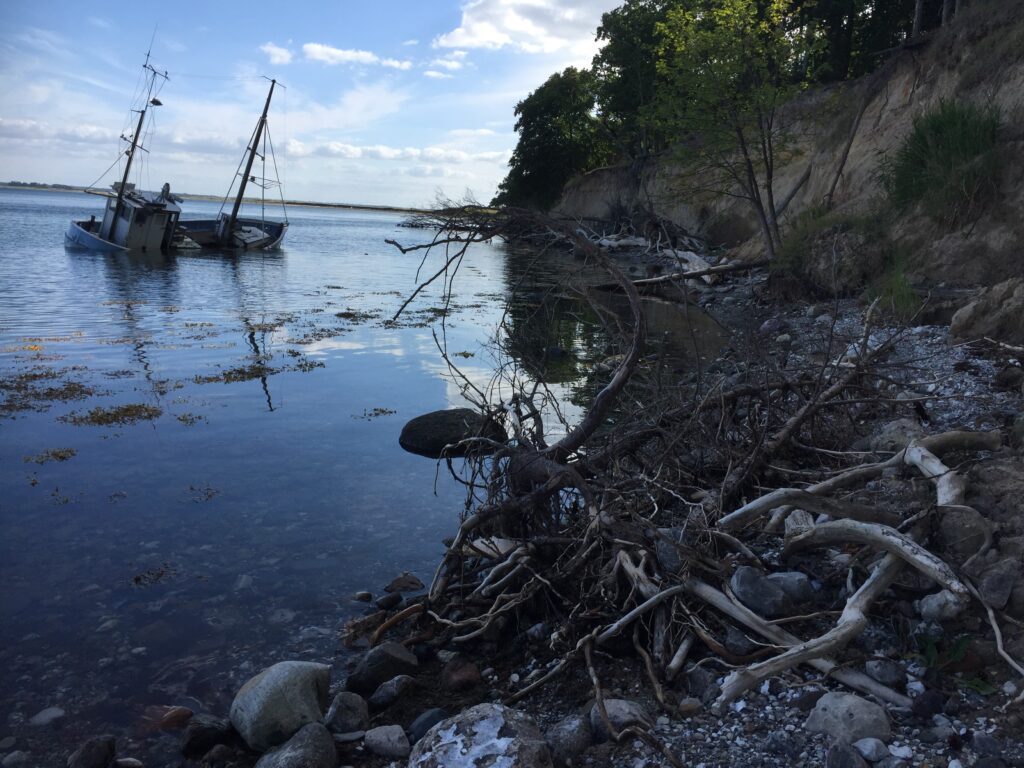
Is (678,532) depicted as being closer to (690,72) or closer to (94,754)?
(94,754)

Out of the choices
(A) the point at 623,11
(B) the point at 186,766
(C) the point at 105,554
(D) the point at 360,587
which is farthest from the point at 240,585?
(A) the point at 623,11

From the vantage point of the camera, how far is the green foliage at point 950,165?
13109 millimetres

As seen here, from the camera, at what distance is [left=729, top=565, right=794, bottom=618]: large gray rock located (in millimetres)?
4133

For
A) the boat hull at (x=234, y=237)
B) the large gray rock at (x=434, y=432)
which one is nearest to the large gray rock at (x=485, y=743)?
the large gray rock at (x=434, y=432)

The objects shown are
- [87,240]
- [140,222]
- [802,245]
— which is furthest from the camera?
[87,240]

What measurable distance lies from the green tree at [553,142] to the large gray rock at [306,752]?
6230 centimetres

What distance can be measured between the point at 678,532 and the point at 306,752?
260cm

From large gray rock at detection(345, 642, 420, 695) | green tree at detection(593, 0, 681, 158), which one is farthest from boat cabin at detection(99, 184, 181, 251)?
large gray rock at detection(345, 642, 420, 695)

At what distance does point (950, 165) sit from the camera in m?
14.1

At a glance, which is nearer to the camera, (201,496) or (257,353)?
(201,496)

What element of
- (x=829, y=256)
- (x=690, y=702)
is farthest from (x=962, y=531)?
(x=829, y=256)

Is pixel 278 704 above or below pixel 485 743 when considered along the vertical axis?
below

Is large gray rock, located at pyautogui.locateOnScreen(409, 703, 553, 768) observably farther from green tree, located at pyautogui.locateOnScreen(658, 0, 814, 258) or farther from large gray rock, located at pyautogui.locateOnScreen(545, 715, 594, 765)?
green tree, located at pyautogui.locateOnScreen(658, 0, 814, 258)

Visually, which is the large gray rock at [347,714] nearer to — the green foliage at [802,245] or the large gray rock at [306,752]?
the large gray rock at [306,752]
